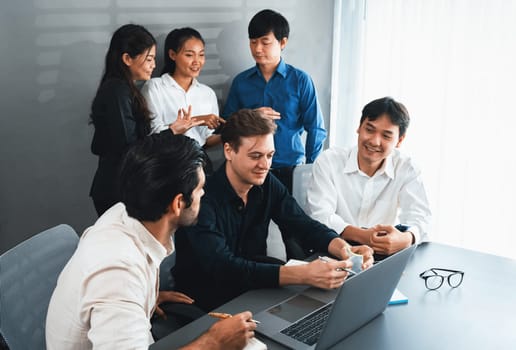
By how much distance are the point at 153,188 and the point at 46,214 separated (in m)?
1.94

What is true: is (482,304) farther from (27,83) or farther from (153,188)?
(27,83)

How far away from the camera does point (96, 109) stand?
2756 mm

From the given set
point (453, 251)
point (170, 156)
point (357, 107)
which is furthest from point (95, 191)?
point (357, 107)

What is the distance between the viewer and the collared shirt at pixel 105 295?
4.07ft

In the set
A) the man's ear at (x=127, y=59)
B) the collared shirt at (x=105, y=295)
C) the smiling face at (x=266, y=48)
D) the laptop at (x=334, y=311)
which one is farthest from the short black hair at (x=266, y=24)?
the collared shirt at (x=105, y=295)

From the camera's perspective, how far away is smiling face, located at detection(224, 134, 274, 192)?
84.8 inches

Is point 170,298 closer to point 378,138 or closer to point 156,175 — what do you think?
point 156,175

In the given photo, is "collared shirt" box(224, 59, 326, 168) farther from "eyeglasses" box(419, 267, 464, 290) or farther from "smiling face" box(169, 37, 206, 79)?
"eyeglasses" box(419, 267, 464, 290)

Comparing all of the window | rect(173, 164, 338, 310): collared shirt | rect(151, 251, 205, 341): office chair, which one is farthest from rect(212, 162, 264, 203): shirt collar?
the window

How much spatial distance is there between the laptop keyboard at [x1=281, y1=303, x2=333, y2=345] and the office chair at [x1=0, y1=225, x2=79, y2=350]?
28.1 inches

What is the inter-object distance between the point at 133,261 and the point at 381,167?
1.57m

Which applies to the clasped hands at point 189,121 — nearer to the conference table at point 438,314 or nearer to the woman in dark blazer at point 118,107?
the woman in dark blazer at point 118,107

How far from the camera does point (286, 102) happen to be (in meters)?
3.57

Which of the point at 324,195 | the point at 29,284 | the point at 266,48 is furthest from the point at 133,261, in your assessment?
the point at 266,48
